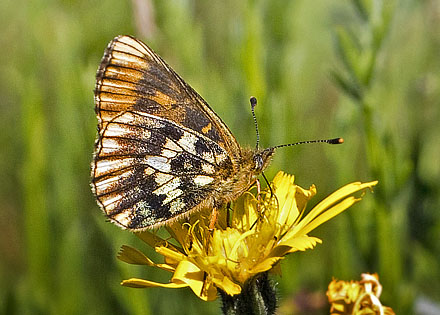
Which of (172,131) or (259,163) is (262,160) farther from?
(172,131)

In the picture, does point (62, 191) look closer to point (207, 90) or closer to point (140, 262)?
point (207, 90)

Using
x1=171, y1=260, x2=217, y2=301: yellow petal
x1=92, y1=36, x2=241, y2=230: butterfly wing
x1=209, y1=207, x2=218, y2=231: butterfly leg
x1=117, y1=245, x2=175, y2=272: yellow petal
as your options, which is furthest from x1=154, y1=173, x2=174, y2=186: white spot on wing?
x1=171, y1=260, x2=217, y2=301: yellow petal

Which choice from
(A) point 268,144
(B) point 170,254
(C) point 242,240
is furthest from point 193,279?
(A) point 268,144

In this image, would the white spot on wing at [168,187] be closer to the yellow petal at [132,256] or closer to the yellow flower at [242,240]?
the yellow flower at [242,240]

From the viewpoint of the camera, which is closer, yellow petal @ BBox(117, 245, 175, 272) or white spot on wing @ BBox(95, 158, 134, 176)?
yellow petal @ BBox(117, 245, 175, 272)

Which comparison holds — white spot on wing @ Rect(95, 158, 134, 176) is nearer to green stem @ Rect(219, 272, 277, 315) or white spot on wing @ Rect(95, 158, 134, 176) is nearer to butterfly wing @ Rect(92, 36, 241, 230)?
butterfly wing @ Rect(92, 36, 241, 230)

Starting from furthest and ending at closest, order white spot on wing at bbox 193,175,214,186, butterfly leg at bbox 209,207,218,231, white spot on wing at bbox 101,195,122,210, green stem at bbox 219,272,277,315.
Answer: white spot on wing at bbox 193,175,214,186, white spot on wing at bbox 101,195,122,210, butterfly leg at bbox 209,207,218,231, green stem at bbox 219,272,277,315
